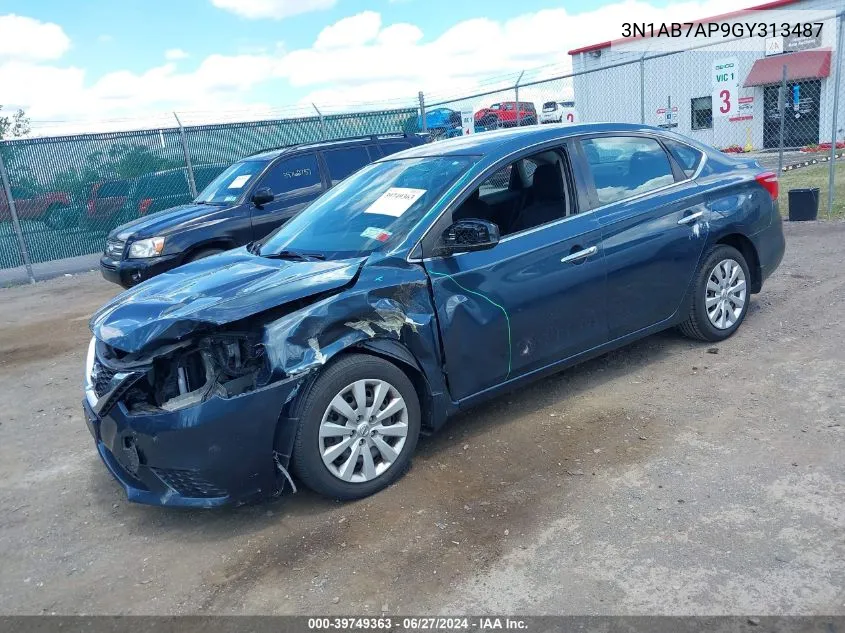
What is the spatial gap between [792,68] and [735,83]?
5.99ft

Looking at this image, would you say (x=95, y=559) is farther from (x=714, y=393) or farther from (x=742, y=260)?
(x=742, y=260)

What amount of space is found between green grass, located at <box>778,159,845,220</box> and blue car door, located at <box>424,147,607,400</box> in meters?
7.24

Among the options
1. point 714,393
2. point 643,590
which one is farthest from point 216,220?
point 643,590

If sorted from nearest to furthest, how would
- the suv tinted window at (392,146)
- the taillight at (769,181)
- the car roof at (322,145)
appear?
the taillight at (769,181), the car roof at (322,145), the suv tinted window at (392,146)

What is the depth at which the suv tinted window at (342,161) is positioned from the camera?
30.9 feet

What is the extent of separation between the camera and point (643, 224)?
15.6ft

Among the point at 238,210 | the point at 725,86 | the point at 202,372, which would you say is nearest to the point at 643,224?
the point at 202,372

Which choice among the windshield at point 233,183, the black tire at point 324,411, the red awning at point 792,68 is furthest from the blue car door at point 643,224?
the red awning at point 792,68

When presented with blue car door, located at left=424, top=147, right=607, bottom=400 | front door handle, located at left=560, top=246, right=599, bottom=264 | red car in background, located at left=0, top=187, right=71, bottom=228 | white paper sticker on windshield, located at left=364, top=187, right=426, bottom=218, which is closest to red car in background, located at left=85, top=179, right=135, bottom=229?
red car in background, located at left=0, top=187, right=71, bottom=228

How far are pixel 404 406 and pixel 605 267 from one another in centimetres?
168

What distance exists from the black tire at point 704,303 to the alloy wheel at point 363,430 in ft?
8.46

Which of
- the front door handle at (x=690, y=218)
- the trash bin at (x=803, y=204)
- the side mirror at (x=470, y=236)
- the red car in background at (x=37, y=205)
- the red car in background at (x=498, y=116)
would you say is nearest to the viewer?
the side mirror at (x=470, y=236)

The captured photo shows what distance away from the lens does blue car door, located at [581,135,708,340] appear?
4.63m

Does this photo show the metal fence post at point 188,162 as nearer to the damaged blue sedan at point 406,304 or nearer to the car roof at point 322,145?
the car roof at point 322,145
